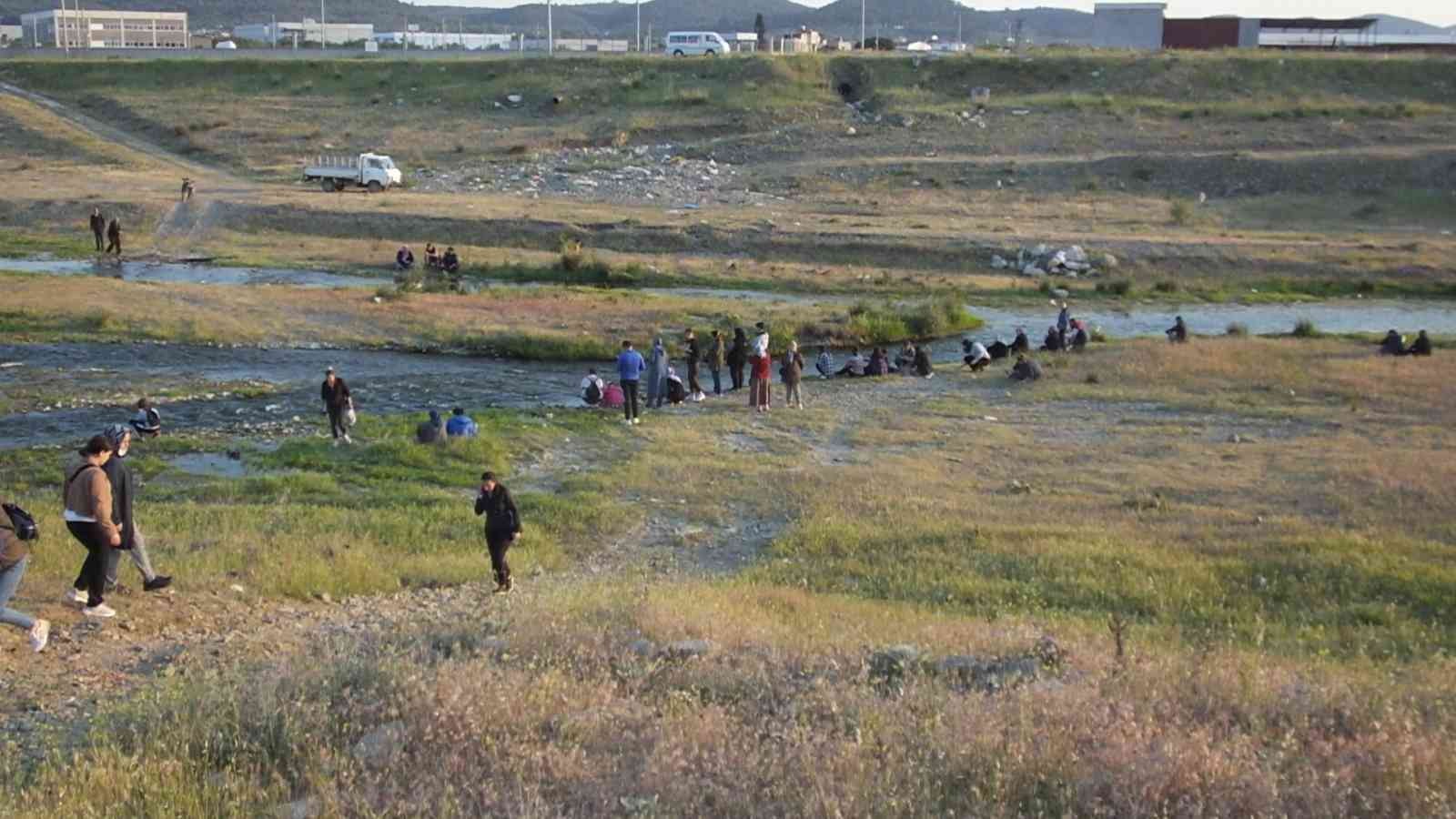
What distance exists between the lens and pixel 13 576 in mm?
8977

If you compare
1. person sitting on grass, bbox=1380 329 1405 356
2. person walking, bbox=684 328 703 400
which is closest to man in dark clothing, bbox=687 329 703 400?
person walking, bbox=684 328 703 400

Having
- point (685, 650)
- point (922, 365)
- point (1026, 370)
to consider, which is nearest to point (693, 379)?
point (922, 365)

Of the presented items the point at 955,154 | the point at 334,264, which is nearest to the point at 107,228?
the point at 334,264

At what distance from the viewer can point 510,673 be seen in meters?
7.71

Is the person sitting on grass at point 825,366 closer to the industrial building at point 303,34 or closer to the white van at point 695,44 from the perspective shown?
the white van at point 695,44

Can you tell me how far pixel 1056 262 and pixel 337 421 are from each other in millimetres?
26768

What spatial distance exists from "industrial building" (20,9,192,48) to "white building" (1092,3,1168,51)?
238 feet

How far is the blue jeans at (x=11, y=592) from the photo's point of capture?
895 cm

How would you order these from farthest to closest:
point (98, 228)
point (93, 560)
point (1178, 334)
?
point (98, 228), point (1178, 334), point (93, 560)

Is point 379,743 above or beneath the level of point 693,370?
above

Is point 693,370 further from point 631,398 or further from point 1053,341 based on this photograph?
point 1053,341

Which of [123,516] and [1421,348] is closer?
[123,516]

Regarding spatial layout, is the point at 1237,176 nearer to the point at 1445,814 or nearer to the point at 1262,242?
the point at 1262,242

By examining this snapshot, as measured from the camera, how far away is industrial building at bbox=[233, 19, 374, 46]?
419 ft
